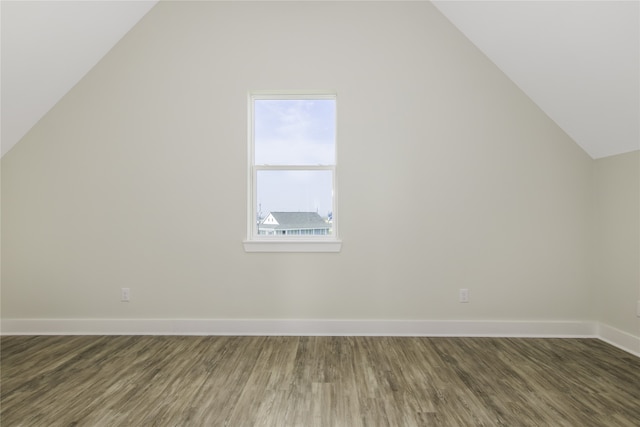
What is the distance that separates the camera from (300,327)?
327 cm

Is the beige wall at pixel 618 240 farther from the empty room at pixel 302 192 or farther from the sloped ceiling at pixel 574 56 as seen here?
the sloped ceiling at pixel 574 56

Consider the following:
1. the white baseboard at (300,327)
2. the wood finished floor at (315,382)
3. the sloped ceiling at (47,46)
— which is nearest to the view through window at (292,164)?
the white baseboard at (300,327)

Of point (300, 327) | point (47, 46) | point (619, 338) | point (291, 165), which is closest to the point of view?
point (47, 46)

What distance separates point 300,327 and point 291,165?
4.89 ft

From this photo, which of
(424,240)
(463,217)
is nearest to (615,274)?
(463,217)

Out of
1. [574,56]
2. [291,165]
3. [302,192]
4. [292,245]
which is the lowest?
[292,245]

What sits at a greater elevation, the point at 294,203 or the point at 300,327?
the point at 294,203

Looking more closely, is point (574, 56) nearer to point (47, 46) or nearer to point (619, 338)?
point (619, 338)

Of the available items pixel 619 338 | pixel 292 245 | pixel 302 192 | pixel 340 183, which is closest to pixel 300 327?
pixel 292 245

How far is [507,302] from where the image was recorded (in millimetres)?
3238

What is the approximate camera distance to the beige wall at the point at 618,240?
2.82 metres

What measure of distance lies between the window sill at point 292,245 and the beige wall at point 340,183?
0.26ft

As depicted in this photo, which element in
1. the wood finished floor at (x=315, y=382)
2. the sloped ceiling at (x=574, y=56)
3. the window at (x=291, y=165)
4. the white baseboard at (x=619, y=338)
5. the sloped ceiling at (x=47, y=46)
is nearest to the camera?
the wood finished floor at (x=315, y=382)

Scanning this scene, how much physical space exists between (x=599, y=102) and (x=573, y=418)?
2138 mm
